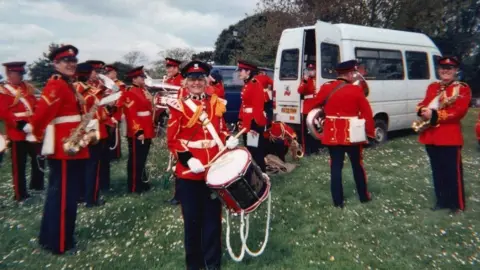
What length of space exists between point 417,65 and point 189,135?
9072 mm

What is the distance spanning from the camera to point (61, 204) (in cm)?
450

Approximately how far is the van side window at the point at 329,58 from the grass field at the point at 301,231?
8.19 ft

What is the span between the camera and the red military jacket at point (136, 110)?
6496mm

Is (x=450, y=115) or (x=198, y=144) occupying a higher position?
(x=450, y=115)

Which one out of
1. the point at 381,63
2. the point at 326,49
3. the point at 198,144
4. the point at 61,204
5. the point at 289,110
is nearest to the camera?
the point at 198,144

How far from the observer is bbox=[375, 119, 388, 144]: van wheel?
10.0m

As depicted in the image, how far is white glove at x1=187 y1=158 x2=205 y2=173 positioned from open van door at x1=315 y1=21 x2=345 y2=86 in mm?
5457

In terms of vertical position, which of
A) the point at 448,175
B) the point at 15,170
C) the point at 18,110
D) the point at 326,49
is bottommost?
the point at 448,175

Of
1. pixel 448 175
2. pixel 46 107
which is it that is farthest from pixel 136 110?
pixel 448 175

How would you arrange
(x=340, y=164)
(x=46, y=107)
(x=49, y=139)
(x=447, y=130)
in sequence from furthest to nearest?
(x=340, y=164)
(x=447, y=130)
(x=49, y=139)
(x=46, y=107)

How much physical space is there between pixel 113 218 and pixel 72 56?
227 centimetres

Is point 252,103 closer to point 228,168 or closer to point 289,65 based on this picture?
point 228,168

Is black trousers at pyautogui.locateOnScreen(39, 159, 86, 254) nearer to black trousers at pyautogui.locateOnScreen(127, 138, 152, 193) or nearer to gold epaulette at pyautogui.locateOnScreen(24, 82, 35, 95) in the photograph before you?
black trousers at pyautogui.locateOnScreen(127, 138, 152, 193)

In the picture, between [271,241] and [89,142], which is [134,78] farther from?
[271,241]
